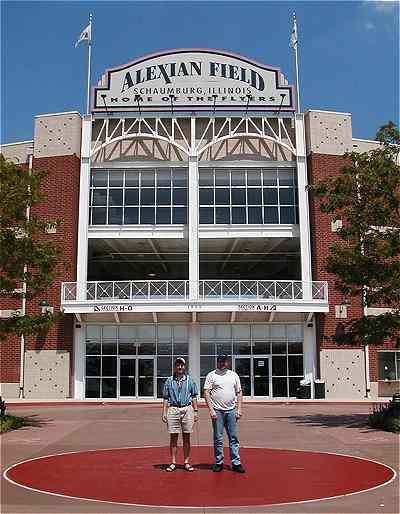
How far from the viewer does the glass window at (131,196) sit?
32.2 metres

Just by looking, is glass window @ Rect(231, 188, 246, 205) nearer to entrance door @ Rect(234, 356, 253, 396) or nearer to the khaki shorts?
entrance door @ Rect(234, 356, 253, 396)

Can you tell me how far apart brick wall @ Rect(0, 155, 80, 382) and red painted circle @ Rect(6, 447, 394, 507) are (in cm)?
1936

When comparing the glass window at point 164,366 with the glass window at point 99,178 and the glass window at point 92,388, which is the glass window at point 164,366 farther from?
the glass window at point 99,178

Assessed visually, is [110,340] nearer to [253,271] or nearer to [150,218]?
[150,218]

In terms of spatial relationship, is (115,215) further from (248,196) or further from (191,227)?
(248,196)

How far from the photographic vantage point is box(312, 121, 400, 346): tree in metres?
16.5

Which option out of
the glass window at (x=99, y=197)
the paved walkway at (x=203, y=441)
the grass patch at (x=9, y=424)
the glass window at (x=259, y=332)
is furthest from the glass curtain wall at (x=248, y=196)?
the grass patch at (x=9, y=424)

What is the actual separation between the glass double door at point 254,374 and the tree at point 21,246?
15.2 metres

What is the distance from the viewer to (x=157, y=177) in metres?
32.7

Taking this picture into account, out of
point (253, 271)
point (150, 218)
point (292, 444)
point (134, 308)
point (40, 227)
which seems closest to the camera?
point (292, 444)

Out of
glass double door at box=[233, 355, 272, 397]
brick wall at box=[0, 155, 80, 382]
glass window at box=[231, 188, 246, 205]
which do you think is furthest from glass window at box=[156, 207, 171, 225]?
glass double door at box=[233, 355, 272, 397]

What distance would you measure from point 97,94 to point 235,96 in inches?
282

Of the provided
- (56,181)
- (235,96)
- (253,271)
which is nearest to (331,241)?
(235,96)

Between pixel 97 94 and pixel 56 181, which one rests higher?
pixel 97 94
